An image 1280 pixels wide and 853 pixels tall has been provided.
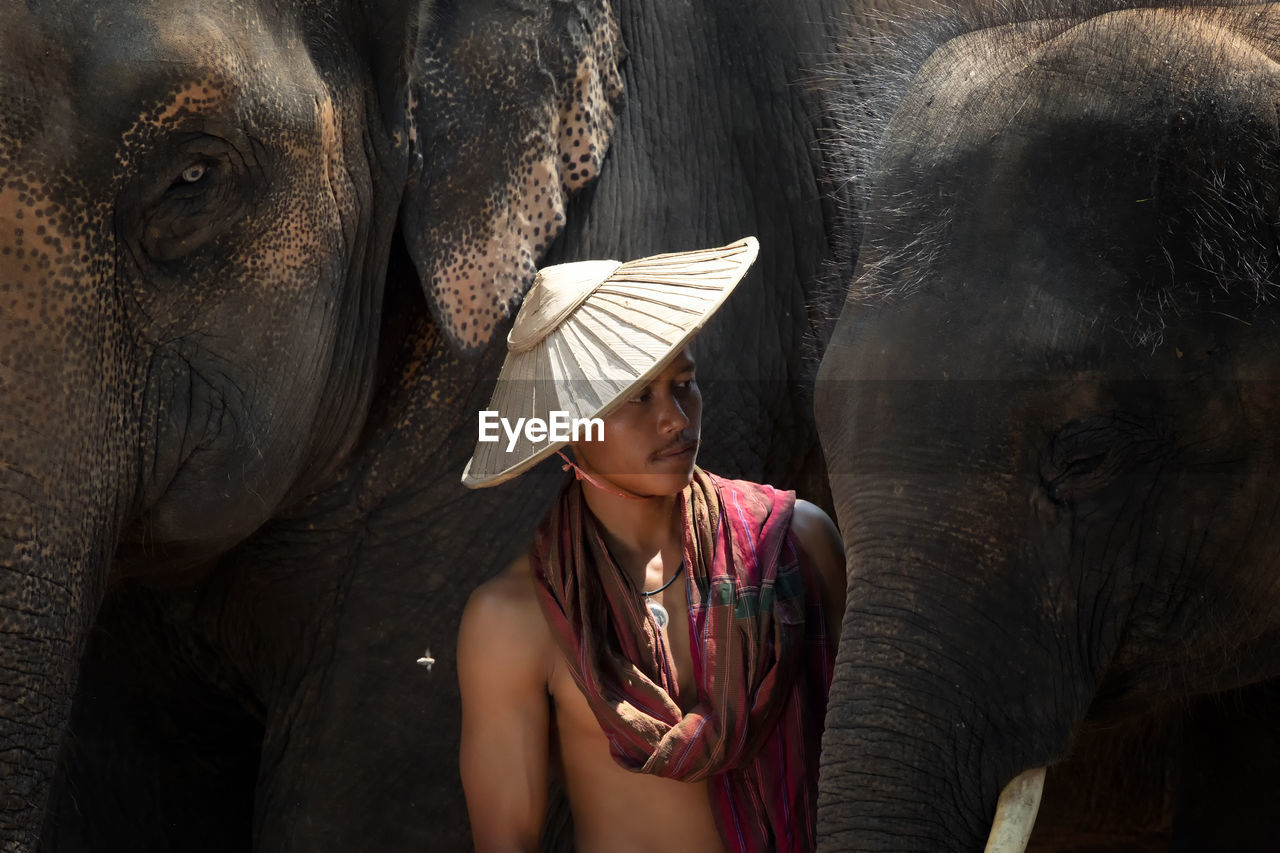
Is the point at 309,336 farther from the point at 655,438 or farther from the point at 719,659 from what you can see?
the point at 719,659

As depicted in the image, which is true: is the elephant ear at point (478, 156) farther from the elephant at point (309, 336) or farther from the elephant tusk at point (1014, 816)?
the elephant tusk at point (1014, 816)

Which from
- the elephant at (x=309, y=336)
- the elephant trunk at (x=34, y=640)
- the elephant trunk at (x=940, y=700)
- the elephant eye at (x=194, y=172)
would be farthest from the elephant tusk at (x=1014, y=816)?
the elephant eye at (x=194, y=172)

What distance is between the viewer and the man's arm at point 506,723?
2400 millimetres

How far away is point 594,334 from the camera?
2367 millimetres

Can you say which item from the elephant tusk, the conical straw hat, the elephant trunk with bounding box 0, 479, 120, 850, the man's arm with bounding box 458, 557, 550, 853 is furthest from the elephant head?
the elephant tusk

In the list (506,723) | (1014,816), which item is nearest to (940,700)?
(1014,816)

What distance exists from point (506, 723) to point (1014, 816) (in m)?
0.64

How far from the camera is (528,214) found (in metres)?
2.90

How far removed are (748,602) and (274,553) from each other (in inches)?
39.2

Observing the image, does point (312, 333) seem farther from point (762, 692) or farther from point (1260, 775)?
point (1260, 775)

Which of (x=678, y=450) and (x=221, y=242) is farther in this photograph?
(x=221, y=242)

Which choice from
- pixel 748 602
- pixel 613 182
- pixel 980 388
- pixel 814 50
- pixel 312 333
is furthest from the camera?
pixel 814 50

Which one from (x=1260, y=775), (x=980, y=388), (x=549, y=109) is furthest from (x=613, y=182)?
(x=1260, y=775)

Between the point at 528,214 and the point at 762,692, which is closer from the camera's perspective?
the point at 762,692
